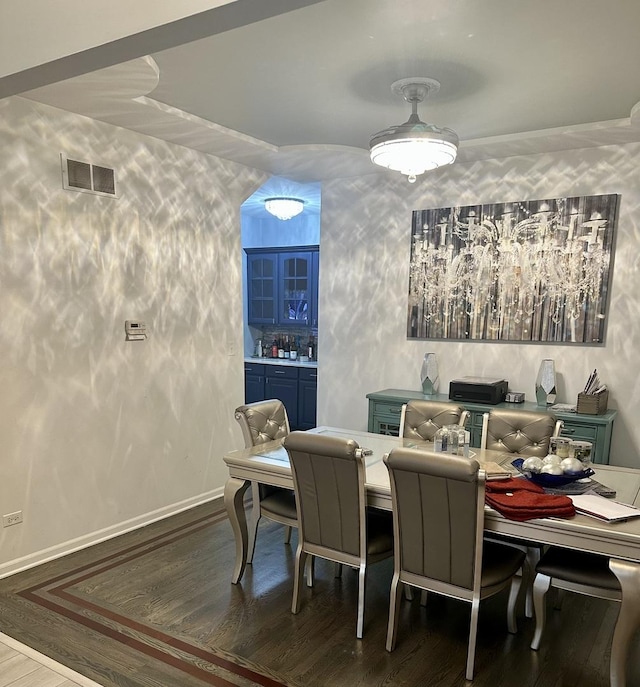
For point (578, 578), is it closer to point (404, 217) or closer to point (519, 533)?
point (519, 533)

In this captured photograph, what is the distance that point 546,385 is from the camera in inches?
161

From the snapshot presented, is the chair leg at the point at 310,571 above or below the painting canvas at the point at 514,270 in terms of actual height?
below

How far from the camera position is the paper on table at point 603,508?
2213 mm

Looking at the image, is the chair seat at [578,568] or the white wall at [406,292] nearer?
the chair seat at [578,568]

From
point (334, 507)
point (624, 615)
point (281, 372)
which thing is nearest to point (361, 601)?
point (334, 507)

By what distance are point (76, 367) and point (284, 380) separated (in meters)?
3.16

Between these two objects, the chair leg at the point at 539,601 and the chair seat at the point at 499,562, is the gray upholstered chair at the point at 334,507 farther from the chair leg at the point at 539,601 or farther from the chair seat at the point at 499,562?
the chair leg at the point at 539,601

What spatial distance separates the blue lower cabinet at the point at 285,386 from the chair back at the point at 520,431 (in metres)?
3.31

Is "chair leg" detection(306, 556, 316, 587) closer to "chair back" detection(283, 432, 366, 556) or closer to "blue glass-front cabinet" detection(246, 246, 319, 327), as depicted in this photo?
"chair back" detection(283, 432, 366, 556)

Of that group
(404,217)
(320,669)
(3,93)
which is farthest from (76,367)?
(404,217)

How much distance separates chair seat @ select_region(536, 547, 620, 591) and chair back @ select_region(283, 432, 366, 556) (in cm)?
81

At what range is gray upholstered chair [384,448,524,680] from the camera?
2248mm

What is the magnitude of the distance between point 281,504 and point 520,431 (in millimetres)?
1413

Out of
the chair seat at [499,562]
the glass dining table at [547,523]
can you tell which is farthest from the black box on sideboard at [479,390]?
the chair seat at [499,562]
